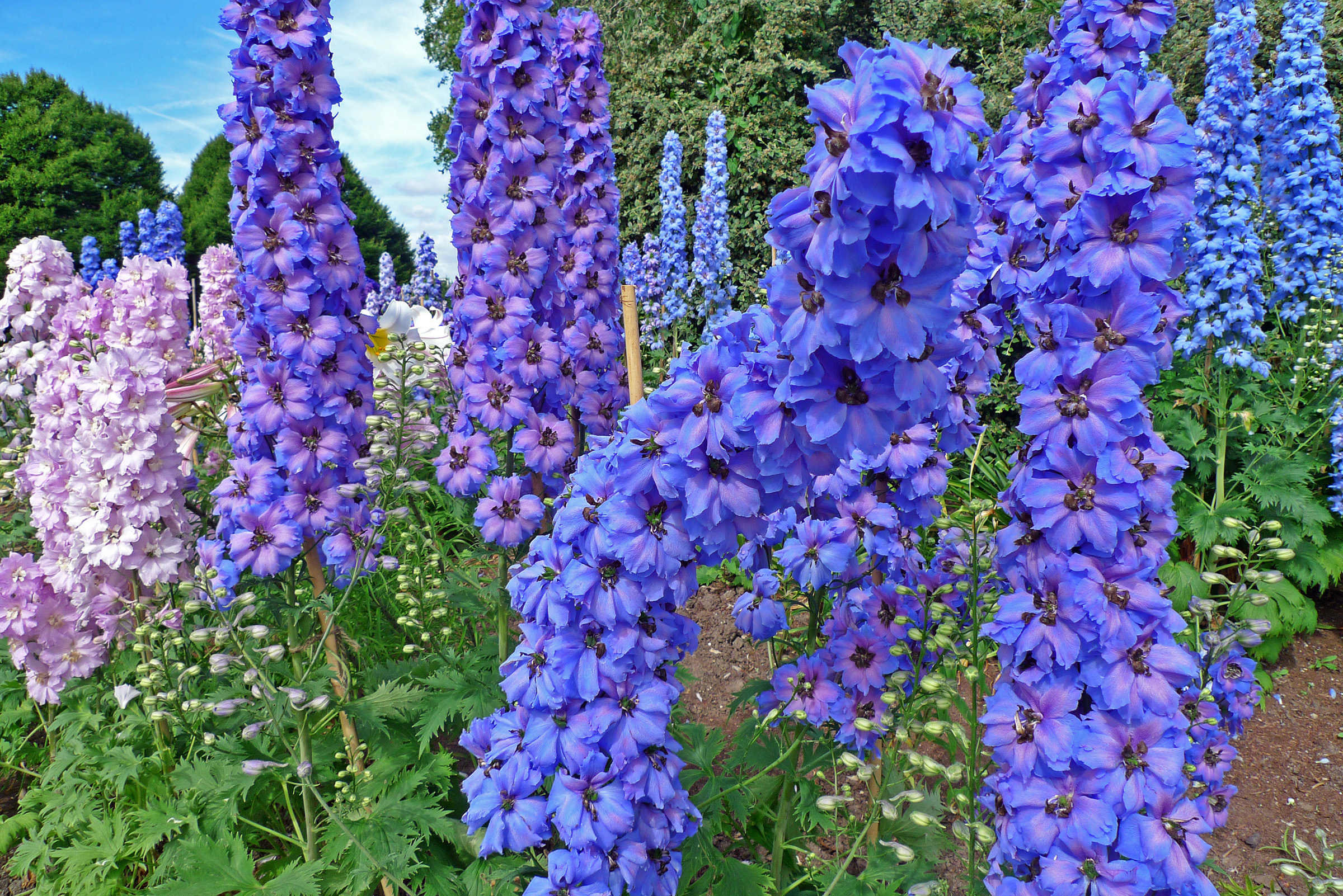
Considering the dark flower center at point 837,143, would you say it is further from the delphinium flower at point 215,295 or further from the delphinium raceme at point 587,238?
the delphinium flower at point 215,295

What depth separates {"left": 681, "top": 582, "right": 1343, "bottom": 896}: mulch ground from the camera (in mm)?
3164

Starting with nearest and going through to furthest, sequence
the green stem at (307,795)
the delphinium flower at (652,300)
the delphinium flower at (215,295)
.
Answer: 1. the green stem at (307,795)
2. the delphinium flower at (215,295)
3. the delphinium flower at (652,300)

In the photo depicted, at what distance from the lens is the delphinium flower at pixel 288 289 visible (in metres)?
2.33

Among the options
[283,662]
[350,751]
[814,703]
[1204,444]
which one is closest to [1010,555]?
[814,703]

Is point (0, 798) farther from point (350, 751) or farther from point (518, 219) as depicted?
point (518, 219)

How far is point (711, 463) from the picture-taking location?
52.9 inches

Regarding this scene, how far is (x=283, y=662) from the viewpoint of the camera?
295 centimetres

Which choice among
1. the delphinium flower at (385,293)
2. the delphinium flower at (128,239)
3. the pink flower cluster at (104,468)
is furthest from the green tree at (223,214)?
the pink flower cluster at (104,468)

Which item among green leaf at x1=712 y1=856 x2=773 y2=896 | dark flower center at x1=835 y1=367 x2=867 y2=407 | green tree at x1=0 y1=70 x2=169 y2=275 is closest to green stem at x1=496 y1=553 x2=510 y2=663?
green leaf at x1=712 y1=856 x2=773 y2=896

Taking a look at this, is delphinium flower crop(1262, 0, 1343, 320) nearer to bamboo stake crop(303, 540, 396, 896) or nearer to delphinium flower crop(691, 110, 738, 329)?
delphinium flower crop(691, 110, 738, 329)

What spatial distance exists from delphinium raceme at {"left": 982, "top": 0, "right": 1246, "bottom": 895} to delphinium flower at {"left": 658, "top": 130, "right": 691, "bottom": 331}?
5.49m

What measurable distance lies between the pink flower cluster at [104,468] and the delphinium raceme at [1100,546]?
279cm

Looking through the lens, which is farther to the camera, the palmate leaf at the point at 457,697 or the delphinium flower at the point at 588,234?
the delphinium flower at the point at 588,234

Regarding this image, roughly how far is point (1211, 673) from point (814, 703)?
1433 millimetres
